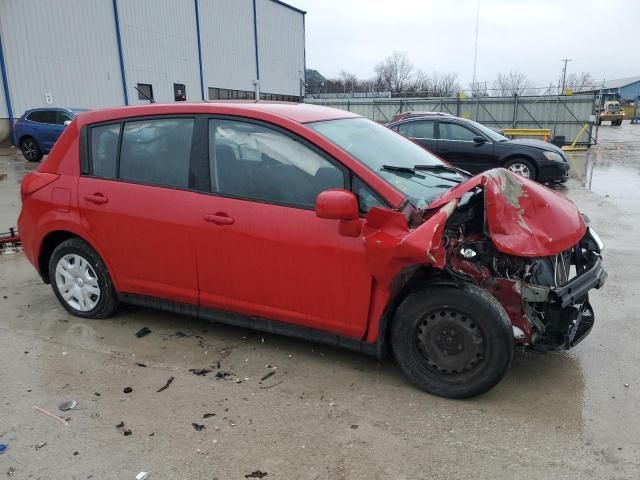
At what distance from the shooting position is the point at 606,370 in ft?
11.3

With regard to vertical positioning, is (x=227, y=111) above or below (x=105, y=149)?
above

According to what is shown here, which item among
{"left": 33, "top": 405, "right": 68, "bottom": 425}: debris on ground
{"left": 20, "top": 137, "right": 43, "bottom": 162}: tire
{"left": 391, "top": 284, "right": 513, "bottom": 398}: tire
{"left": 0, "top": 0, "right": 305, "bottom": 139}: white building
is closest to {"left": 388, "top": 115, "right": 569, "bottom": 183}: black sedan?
{"left": 391, "top": 284, "right": 513, "bottom": 398}: tire

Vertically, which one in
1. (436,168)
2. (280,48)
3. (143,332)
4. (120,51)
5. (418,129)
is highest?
(280,48)

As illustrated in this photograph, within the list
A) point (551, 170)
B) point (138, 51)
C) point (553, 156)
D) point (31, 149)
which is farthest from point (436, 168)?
point (138, 51)

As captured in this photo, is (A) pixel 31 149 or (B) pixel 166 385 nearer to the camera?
(B) pixel 166 385

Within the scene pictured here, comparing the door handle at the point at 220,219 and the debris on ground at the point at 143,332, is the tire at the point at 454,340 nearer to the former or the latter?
the door handle at the point at 220,219

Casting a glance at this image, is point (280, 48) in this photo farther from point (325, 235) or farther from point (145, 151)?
point (325, 235)

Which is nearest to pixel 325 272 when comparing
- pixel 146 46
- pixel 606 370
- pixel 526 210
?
pixel 526 210

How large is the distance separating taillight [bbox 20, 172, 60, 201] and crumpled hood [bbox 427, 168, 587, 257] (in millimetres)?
3046

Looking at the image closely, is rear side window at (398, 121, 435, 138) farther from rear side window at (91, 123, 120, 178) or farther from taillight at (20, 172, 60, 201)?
taillight at (20, 172, 60, 201)

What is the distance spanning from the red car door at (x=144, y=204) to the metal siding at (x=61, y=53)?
1945cm

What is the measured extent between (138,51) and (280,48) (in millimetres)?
13559

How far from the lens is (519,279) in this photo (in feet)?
9.87

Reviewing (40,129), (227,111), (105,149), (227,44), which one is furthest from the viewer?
(227,44)
